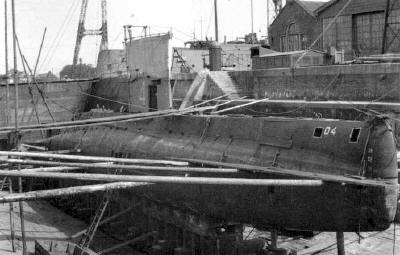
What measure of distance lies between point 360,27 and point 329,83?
13977 millimetres

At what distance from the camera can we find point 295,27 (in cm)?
4106

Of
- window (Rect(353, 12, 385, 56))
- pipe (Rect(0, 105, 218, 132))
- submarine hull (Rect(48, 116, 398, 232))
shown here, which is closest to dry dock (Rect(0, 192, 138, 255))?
submarine hull (Rect(48, 116, 398, 232))

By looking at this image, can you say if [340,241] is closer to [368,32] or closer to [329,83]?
[329,83]

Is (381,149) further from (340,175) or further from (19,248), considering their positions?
(19,248)

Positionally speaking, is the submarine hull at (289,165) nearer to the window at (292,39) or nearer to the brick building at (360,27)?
the brick building at (360,27)

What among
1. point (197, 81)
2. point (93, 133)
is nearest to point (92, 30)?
point (197, 81)

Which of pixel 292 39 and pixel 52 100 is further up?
pixel 292 39

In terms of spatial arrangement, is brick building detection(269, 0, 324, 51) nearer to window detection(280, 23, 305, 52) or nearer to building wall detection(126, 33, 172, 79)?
window detection(280, 23, 305, 52)

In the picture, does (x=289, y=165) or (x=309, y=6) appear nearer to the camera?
(x=289, y=165)

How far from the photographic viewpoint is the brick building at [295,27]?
3875cm

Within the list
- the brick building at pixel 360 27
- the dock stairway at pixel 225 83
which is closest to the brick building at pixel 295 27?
the brick building at pixel 360 27

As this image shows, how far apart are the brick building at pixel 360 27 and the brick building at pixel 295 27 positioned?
A: 221 cm

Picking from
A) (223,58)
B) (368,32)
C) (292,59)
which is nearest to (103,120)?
(292,59)

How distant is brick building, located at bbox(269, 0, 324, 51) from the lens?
1526 inches
